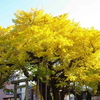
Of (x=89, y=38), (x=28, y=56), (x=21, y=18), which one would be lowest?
(x=28, y=56)

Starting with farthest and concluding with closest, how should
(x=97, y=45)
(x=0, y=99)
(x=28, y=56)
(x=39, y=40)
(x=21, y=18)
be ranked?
(x=0, y=99), (x=21, y=18), (x=28, y=56), (x=97, y=45), (x=39, y=40)

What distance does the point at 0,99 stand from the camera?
36.7 meters

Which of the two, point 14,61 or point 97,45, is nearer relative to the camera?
point 97,45

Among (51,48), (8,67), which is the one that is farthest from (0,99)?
(51,48)

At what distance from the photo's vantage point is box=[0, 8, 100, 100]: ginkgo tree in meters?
12.5

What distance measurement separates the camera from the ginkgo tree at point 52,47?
12508mm

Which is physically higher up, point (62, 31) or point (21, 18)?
point (21, 18)

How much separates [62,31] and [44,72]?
3.83m

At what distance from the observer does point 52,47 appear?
12.6 meters

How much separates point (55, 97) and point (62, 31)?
660 centimetres

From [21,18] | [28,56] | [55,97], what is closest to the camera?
[28,56]

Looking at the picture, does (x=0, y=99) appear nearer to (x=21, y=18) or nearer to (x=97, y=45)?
(x=21, y=18)

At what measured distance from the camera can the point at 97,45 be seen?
1315cm

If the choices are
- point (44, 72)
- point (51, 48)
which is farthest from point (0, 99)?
point (51, 48)
